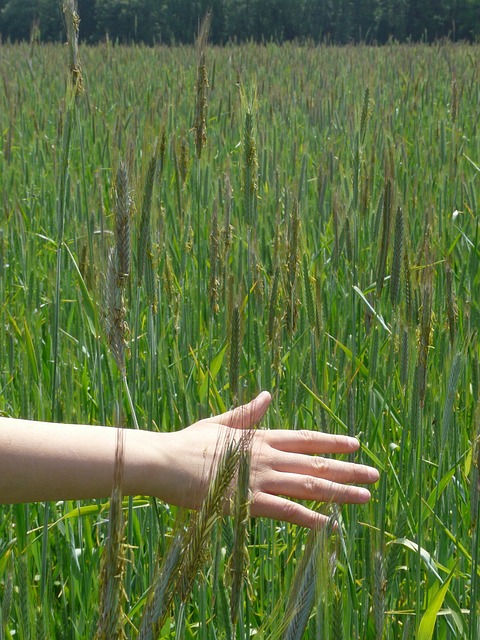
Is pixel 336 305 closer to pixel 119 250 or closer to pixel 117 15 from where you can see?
pixel 119 250

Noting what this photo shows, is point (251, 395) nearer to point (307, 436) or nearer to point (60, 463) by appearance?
point (307, 436)

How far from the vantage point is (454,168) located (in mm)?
2195

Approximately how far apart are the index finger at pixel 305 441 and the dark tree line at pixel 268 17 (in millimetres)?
14711

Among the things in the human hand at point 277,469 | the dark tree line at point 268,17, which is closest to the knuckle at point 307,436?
the human hand at point 277,469

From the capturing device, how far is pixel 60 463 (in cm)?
78

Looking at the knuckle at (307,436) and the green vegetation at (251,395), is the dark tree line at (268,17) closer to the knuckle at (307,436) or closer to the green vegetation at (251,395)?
the green vegetation at (251,395)

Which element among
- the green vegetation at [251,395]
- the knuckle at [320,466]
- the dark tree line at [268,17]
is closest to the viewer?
the green vegetation at [251,395]

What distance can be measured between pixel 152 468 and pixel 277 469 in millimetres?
142

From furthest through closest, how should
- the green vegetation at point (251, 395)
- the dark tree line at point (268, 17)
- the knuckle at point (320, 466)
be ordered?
1. the dark tree line at point (268, 17)
2. the knuckle at point (320, 466)
3. the green vegetation at point (251, 395)

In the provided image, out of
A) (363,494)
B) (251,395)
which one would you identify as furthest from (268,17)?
(363,494)

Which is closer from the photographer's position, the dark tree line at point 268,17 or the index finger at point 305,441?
the index finger at point 305,441

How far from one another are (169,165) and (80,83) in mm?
1842

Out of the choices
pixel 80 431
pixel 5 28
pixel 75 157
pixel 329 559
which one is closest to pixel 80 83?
pixel 80 431

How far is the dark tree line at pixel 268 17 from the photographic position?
15891mm
